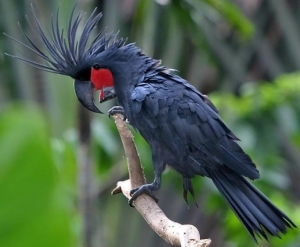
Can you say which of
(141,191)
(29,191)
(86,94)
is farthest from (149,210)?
(29,191)

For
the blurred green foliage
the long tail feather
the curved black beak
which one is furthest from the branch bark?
the blurred green foliage

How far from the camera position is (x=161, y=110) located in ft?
6.69

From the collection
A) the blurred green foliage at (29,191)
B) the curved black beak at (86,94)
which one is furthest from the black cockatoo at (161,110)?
the blurred green foliage at (29,191)

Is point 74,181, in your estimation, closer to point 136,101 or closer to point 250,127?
point 250,127

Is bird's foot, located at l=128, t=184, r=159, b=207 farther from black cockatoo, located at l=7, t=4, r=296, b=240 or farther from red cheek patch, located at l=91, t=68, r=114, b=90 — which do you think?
red cheek patch, located at l=91, t=68, r=114, b=90

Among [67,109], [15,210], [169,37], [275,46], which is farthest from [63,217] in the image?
[275,46]

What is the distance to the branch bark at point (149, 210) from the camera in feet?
4.41

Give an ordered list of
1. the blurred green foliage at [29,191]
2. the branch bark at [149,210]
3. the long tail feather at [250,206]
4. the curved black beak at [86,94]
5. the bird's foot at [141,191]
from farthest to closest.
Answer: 1. the curved black beak at [86,94]
2. the bird's foot at [141,191]
3. the long tail feather at [250,206]
4. the branch bark at [149,210]
5. the blurred green foliage at [29,191]

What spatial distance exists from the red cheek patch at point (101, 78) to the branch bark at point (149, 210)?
134mm

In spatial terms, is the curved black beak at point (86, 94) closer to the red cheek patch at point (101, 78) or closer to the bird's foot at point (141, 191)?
the red cheek patch at point (101, 78)

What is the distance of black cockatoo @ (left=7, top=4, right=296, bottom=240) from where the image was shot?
1975mm

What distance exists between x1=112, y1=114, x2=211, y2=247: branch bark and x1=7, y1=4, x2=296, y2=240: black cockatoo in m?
0.05

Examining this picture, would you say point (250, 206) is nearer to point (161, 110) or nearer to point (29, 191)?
point (161, 110)

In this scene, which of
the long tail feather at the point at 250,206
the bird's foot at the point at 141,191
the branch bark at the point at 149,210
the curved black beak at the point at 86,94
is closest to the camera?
the branch bark at the point at 149,210
